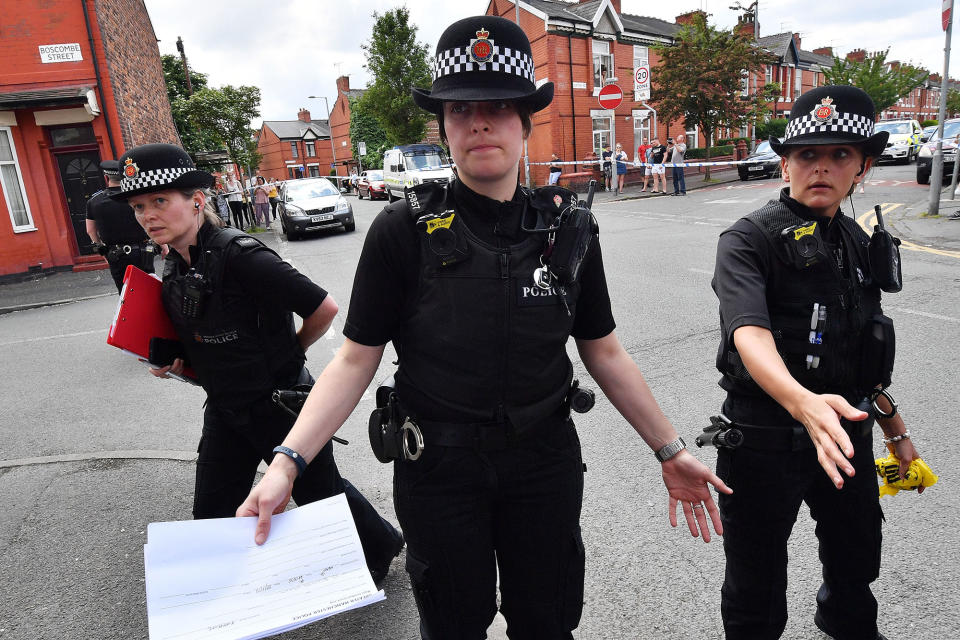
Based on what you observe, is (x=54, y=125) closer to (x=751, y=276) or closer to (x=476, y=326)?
(x=476, y=326)

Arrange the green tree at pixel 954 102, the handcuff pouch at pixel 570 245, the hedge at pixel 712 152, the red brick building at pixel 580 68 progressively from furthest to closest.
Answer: the green tree at pixel 954 102 → the hedge at pixel 712 152 → the red brick building at pixel 580 68 → the handcuff pouch at pixel 570 245

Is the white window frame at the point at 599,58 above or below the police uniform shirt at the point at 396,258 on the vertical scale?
above

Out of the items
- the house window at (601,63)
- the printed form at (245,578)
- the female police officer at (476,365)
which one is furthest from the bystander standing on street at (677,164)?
the printed form at (245,578)

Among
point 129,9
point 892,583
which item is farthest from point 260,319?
point 129,9

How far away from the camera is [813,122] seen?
2.00 meters

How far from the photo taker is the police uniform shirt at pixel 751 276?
1.87 metres

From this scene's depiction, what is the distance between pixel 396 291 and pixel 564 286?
Result: 0.47m

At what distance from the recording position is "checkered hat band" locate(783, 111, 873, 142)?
1.97 m

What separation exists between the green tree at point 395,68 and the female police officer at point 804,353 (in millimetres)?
36403

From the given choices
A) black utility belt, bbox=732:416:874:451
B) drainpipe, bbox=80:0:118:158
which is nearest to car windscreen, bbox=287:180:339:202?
drainpipe, bbox=80:0:118:158

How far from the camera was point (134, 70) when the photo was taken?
17375mm

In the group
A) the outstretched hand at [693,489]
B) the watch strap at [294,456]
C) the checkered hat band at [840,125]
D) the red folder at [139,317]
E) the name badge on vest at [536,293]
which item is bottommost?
the outstretched hand at [693,489]

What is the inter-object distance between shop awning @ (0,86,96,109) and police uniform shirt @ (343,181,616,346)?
1505 centimetres

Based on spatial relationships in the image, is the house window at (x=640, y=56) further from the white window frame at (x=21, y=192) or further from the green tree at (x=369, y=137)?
the green tree at (x=369, y=137)
